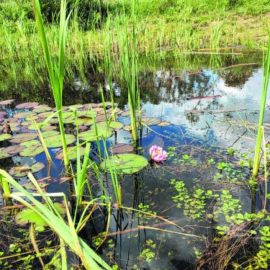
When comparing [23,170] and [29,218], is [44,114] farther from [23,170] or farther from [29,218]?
[29,218]

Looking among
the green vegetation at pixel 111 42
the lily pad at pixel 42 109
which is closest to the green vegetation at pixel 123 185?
the lily pad at pixel 42 109

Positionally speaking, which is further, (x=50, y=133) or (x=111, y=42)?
(x=111, y=42)

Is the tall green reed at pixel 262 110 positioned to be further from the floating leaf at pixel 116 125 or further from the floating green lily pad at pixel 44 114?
the floating green lily pad at pixel 44 114

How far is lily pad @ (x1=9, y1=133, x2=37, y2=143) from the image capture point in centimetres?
222

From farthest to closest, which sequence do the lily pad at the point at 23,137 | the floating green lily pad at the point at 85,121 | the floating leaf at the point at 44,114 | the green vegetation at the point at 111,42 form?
the green vegetation at the point at 111,42
the floating leaf at the point at 44,114
the floating green lily pad at the point at 85,121
the lily pad at the point at 23,137

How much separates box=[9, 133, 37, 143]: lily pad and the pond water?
0.10 metres

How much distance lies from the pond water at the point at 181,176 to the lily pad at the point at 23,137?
0.10 metres

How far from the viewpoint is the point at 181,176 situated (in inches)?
67.5

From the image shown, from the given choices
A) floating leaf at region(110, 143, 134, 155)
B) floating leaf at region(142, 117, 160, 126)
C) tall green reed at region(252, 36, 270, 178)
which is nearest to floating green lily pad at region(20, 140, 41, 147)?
floating leaf at region(110, 143, 134, 155)

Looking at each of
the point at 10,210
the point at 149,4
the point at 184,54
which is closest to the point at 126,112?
the point at 10,210

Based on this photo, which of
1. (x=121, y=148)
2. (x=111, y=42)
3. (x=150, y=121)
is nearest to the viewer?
(x=121, y=148)

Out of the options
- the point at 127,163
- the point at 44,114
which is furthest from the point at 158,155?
the point at 44,114

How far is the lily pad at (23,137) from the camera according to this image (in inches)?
87.4

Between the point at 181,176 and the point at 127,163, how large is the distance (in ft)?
1.08
